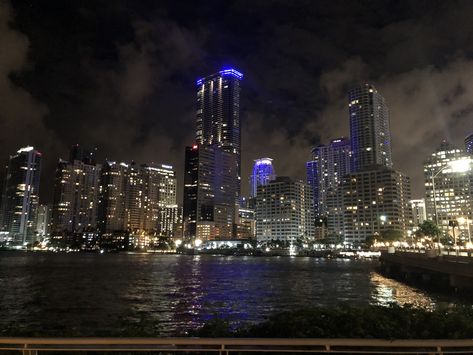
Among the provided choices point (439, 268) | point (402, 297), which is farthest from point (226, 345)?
point (439, 268)

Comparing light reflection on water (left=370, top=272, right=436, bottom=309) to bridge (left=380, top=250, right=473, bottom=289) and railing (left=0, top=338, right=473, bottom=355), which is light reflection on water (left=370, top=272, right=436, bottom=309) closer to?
bridge (left=380, top=250, right=473, bottom=289)

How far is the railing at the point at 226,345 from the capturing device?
8.76 m

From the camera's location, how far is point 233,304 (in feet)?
151

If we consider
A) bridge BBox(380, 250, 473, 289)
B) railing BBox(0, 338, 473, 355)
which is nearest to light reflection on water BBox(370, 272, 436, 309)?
bridge BBox(380, 250, 473, 289)

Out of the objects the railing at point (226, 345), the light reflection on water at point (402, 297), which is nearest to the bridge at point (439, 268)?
the light reflection on water at point (402, 297)

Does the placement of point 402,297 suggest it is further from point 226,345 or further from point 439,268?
point 226,345

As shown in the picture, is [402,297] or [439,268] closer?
[402,297]

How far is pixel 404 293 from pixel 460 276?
8664 mm

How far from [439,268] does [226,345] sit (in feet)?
184

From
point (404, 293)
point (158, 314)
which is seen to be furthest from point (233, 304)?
point (404, 293)

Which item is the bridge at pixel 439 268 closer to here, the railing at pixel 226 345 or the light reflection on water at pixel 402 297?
the light reflection on water at pixel 402 297

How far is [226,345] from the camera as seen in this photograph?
933 centimetres

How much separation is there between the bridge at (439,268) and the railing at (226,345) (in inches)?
1689

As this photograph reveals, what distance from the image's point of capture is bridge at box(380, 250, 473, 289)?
50.1m
